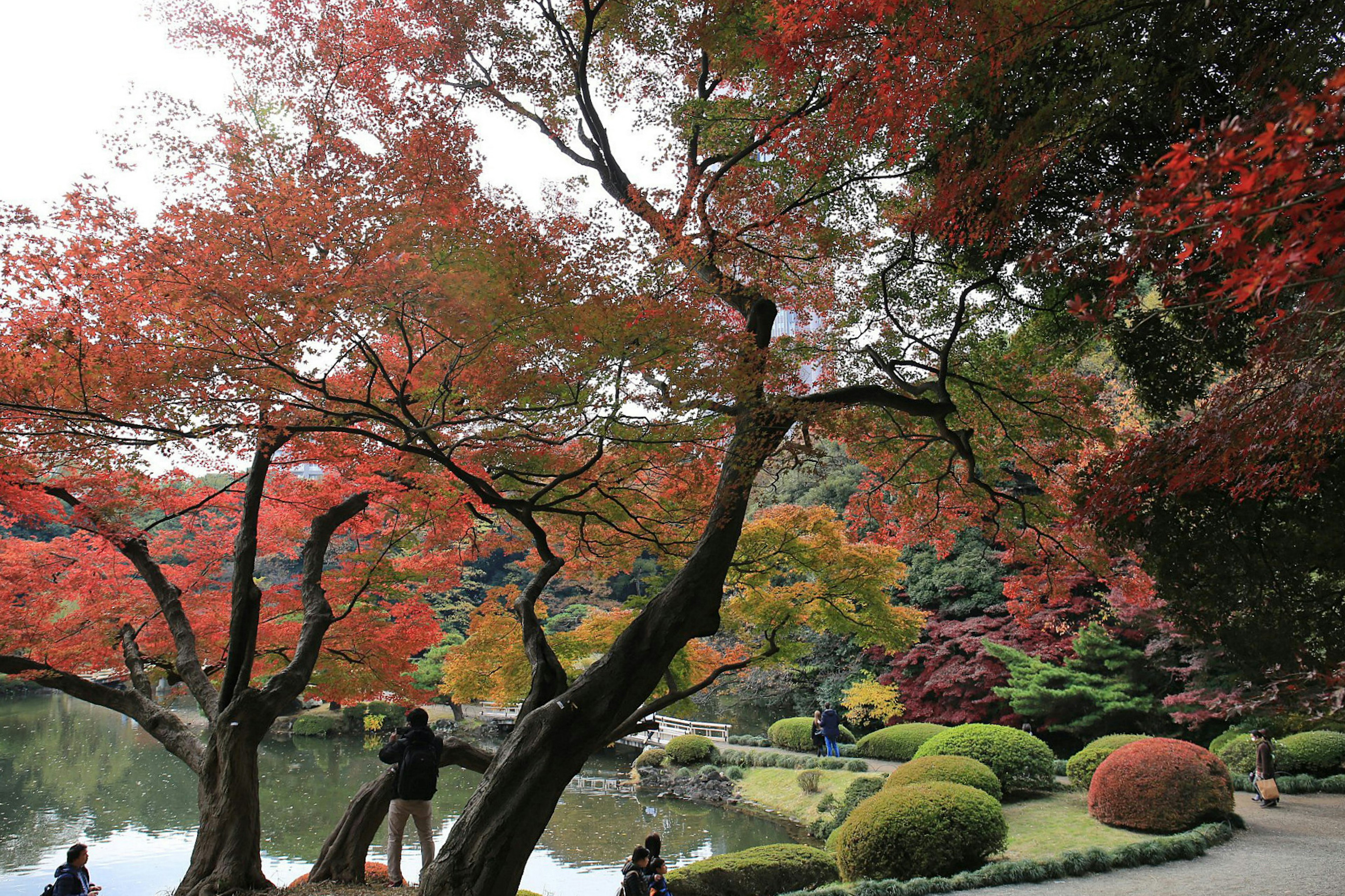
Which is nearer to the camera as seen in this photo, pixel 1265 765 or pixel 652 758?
pixel 1265 765

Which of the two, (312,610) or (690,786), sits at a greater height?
(312,610)

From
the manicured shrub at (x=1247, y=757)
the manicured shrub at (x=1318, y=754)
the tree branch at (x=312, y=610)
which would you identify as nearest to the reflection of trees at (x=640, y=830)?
the tree branch at (x=312, y=610)

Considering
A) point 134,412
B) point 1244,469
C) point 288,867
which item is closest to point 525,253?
point 134,412

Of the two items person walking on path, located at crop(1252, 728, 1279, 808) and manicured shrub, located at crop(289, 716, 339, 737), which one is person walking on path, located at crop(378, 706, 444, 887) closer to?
person walking on path, located at crop(1252, 728, 1279, 808)

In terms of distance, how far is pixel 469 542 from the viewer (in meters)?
9.76

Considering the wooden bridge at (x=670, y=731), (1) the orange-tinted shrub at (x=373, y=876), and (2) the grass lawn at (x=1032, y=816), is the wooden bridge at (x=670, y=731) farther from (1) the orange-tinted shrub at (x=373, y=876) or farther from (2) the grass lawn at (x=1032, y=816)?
(1) the orange-tinted shrub at (x=373, y=876)

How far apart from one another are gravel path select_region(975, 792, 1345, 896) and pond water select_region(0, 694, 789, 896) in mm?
5748

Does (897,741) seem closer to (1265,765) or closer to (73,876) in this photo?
(1265,765)

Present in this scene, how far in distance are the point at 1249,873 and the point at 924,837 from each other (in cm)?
290

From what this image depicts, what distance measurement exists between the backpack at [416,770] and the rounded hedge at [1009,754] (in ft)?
26.3

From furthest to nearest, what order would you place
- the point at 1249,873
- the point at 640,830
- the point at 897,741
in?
1. the point at 897,741
2. the point at 640,830
3. the point at 1249,873

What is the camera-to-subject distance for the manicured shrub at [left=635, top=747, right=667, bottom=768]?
1767 centimetres

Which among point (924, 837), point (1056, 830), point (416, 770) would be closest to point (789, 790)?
point (1056, 830)

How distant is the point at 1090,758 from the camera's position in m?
11.2
